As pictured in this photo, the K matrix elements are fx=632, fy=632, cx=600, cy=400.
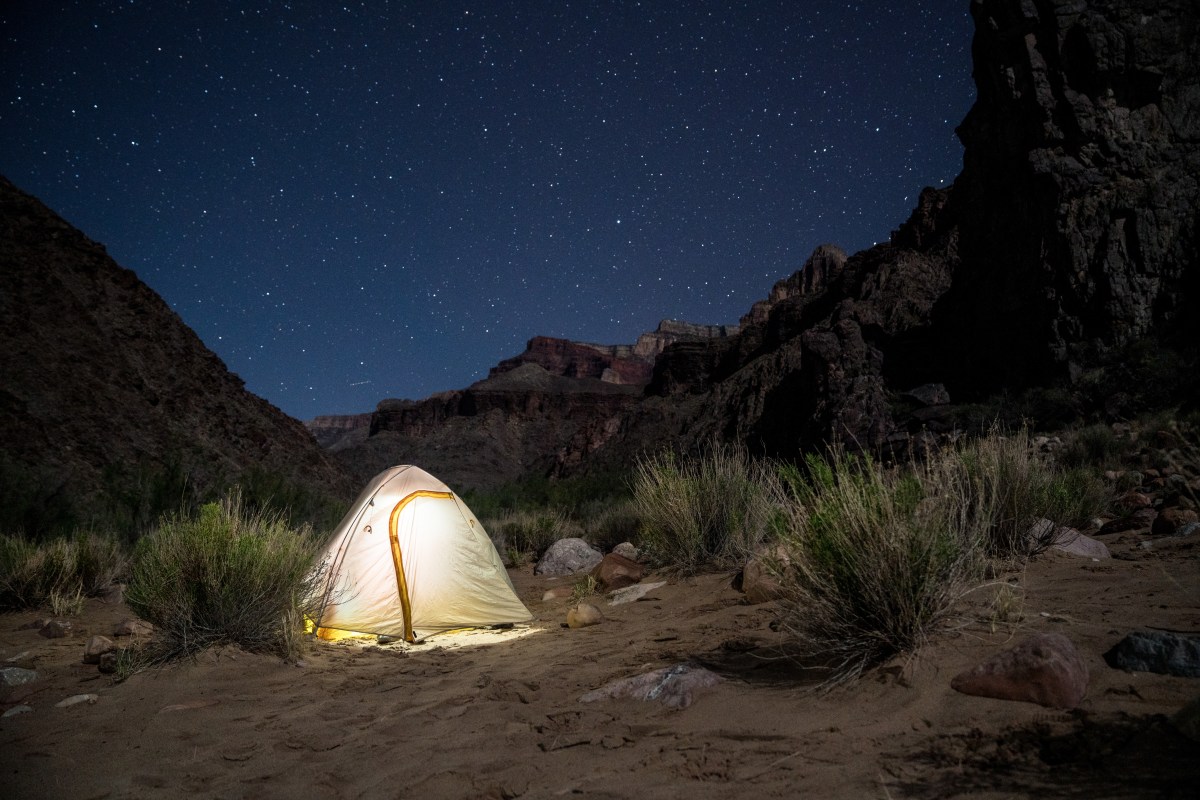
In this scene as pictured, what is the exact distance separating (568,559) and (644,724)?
8598mm

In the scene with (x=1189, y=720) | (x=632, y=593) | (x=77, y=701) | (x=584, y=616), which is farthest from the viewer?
(x=632, y=593)

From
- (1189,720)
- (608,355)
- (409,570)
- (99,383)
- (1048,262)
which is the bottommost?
(409,570)

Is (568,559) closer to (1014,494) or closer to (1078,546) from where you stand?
(1014,494)

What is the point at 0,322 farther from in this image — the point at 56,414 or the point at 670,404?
the point at 670,404

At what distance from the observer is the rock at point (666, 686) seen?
326 centimetres

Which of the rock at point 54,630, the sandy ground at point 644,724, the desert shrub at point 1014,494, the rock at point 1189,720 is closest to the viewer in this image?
the rock at point 1189,720

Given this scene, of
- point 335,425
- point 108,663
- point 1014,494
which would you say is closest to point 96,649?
point 108,663

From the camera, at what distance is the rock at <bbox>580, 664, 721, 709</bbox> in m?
3.26

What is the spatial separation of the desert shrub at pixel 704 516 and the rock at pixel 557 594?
4.97 feet

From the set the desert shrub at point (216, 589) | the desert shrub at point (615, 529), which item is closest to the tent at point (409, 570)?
the desert shrub at point (216, 589)

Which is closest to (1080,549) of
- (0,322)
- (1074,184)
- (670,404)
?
(1074,184)

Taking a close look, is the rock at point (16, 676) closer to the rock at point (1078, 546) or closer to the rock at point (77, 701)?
the rock at point (77, 701)

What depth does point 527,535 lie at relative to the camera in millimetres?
13984

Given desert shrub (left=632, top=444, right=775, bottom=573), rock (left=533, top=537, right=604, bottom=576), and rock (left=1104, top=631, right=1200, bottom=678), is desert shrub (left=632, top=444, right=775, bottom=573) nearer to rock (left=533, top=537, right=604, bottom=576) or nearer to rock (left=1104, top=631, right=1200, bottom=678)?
rock (left=533, top=537, right=604, bottom=576)
